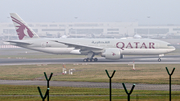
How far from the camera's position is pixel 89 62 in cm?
4466

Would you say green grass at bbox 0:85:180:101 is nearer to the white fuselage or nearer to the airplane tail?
the white fuselage

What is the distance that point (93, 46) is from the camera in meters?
46.7

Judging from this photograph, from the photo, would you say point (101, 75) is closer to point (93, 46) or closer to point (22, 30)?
point (93, 46)

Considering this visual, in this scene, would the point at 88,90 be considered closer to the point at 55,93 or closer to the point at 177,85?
the point at 55,93

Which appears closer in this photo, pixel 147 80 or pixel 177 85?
pixel 177 85

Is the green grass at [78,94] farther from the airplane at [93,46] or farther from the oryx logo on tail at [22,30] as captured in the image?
the oryx logo on tail at [22,30]

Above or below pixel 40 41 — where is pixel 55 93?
below

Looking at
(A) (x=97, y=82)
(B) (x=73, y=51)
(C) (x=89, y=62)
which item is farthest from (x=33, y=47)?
(A) (x=97, y=82)

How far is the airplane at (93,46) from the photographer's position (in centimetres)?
4516

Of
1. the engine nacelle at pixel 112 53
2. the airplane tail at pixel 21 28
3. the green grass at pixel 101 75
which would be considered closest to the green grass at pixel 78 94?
the green grass at pixel 101 75

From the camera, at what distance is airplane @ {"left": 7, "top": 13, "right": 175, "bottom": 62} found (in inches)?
1778

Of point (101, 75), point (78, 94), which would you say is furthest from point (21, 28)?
point (78, 94)

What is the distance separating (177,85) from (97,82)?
6618mm

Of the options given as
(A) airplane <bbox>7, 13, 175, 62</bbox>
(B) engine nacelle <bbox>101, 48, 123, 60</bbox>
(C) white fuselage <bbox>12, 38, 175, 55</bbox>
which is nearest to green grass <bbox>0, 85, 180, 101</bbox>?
(B) engine nacelle <bbox>101, 48, 123, 60</bbox>
